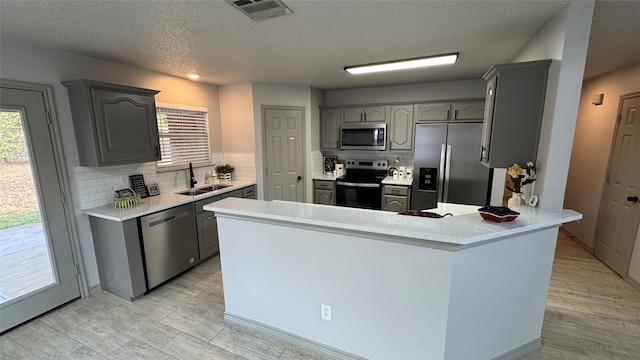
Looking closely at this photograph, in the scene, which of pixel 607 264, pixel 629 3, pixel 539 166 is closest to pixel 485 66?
pixel 629 3

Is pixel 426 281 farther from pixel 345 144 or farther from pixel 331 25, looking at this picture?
pixel 345 144

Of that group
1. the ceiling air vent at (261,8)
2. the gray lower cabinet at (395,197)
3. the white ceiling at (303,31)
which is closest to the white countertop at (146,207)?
the white ceiling at (303,31)

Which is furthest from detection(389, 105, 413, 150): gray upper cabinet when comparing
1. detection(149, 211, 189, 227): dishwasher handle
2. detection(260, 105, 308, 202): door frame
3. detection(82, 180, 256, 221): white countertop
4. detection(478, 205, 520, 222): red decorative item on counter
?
detection(149, 211, 189, 227): dishwasher handle

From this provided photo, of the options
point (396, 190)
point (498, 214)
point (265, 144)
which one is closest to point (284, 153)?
point (265, 144)

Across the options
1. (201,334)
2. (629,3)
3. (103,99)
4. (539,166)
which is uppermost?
A: (629,3)

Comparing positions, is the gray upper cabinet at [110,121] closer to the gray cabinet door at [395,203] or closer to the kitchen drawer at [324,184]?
the kitchen drawer at [324,184]

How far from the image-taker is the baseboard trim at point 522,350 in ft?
6.16

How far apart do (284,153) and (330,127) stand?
3.27 feet

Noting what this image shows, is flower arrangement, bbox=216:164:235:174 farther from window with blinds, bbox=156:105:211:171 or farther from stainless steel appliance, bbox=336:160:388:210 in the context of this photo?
stainless steel appliance, bbox=336:160:388:210

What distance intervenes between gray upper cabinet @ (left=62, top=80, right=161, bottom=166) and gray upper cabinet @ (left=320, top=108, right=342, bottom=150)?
2679mm

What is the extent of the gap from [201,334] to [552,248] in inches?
108

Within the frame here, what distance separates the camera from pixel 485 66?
3.26 meters

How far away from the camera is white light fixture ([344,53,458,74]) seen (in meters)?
2.81

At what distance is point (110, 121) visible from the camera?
2578 mm
